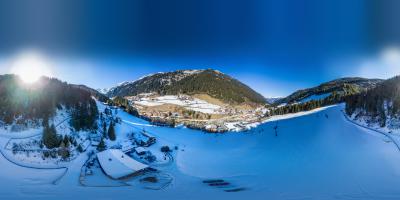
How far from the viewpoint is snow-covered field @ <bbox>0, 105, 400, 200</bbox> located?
25359 millimetres

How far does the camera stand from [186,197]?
82.7ft

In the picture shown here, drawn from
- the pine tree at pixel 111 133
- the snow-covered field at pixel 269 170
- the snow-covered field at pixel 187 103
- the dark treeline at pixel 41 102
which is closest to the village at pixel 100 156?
the pine tree at pixel 111 133

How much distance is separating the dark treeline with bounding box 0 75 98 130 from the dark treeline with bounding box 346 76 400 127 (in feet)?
128

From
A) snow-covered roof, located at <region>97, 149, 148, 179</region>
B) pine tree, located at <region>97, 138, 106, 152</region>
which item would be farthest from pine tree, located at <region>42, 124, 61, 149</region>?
pine tree, located at <region>97, 138, 106, 152</region>

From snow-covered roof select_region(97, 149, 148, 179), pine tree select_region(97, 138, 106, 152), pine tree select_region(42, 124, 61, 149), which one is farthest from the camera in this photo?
pine tree select_region(97, 138, 106, 152)

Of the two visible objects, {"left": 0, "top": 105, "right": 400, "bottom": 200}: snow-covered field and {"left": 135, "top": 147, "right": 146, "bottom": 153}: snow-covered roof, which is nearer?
{"left": 0, "top": 105, "right": 400, "bottom": 200}: snow-covered field

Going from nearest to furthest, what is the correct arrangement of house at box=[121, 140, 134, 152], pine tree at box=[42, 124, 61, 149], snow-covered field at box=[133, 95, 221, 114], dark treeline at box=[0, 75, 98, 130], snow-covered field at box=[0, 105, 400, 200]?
1. snow-covered field at box=[0, 105, 400, 200]
2. pine tree at box=[42, 124, 61, 149]
3. dark treeline at box=[0, 75, 98, 130]
4. house at box=[121, 140, 134, 152]
5. snow-covered field at box=[133, 95, 221, 114]

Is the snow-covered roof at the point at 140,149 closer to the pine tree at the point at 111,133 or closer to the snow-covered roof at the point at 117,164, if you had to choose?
the snow-covered roof at the point at 117,164

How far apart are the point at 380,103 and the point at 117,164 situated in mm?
37457

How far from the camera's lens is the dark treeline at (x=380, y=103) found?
1774 inches

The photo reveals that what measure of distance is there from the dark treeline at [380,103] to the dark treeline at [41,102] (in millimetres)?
38955

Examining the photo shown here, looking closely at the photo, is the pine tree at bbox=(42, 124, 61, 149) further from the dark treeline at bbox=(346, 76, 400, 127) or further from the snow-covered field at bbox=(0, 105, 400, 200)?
the dark treeline at bbox=(346, 76, 400, 127)

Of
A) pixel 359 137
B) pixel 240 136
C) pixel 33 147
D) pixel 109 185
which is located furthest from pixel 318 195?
pixel 240 136

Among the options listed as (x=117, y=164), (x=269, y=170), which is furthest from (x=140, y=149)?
(x=269, y=170)
